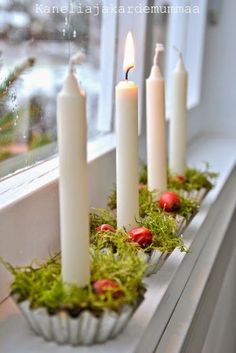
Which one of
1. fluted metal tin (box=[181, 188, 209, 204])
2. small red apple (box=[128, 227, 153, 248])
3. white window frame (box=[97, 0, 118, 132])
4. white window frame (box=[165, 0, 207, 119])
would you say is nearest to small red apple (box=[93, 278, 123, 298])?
small red apple (box=[128, 227, 153, 248])

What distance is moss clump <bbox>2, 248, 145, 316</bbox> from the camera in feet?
1.79

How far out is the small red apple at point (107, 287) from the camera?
1.85 feet

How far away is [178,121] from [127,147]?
0.37 meters

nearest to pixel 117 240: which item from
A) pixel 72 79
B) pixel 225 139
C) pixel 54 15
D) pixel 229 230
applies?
pixel 72 79

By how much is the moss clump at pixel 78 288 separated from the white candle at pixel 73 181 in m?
0.02

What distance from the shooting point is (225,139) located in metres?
1.84

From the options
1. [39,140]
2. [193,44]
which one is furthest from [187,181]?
[193,44]

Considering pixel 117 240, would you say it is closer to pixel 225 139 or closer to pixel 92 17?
pixel 92 17

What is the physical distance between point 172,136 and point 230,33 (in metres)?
0.81

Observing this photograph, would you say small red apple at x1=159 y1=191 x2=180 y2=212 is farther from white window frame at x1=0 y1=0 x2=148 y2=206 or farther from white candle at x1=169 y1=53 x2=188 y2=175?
white candle at x1=169 y1=53 x2=188 y2=175

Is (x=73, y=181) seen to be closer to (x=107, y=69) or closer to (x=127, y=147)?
(x=127, y=147)

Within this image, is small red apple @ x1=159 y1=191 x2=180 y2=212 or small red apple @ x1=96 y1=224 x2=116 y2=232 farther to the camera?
small red apple @ x1=159 y1=191 x2=180 y2=212

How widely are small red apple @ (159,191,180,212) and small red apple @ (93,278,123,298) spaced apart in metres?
0.31

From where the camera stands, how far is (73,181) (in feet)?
1.87
